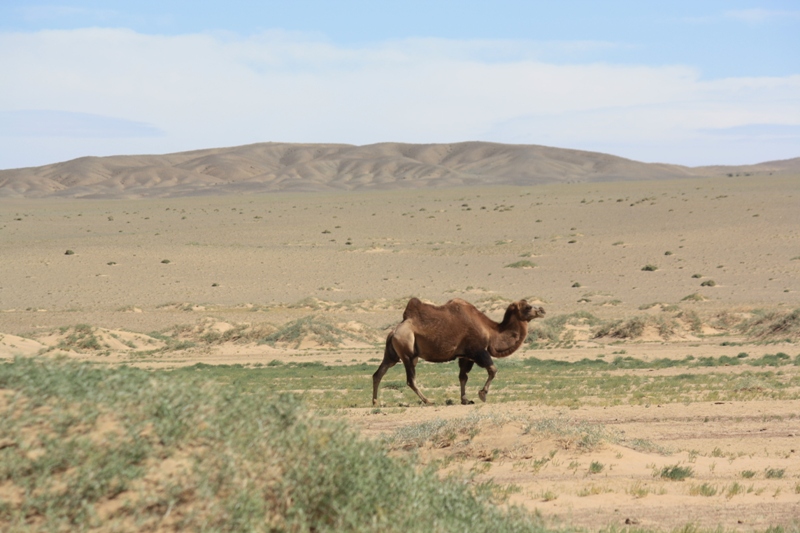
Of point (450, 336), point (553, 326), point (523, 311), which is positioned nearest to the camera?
point (450, 336)

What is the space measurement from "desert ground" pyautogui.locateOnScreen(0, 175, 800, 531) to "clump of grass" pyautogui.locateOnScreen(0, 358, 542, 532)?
4.04 ft

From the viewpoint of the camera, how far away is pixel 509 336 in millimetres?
16078

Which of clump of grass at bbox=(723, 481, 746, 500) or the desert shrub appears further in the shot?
the desert shrub

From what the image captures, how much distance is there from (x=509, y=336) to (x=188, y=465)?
11100mm

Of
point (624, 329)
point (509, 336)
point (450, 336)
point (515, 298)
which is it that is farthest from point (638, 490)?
point (515, 298)

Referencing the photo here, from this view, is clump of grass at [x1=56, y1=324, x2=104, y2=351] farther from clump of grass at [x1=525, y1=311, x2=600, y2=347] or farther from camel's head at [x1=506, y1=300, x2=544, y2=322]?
camel's head at [x1=506, y1=300, x2=544, y2=322]

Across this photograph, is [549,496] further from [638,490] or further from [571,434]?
[571,434]

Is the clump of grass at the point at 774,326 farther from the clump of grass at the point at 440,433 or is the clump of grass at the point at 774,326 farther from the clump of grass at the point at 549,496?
the clump of grass at the point at 549,496

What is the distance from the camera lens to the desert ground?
10.2 meters

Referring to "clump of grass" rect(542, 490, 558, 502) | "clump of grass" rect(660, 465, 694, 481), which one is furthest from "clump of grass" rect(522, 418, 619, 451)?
"clump of grass" rect(542, 490, 558, 502)

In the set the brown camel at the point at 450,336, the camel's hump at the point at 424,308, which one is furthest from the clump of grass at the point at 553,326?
the camel's hump at the point at 424,308

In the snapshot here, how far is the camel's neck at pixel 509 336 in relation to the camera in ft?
52.5

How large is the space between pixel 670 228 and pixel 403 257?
63.0 feet

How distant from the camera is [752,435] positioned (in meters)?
12.5
